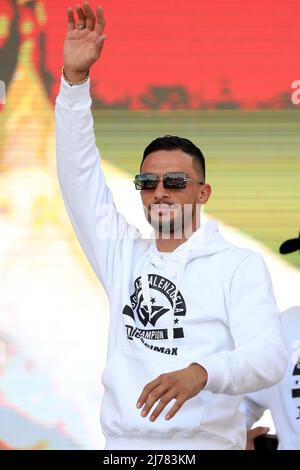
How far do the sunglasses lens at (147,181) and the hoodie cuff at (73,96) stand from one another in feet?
0.80

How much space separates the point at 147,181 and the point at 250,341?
0.53 m

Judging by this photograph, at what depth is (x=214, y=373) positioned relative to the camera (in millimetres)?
2252

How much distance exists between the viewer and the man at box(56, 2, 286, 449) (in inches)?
95.7

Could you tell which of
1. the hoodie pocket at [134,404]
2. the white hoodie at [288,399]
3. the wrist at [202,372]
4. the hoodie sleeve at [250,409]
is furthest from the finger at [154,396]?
the hoodie sleeve at [250,409]

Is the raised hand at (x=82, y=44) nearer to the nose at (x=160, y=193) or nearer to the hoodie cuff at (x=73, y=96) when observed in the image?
the hoodie cuff at (x=73, y=96)

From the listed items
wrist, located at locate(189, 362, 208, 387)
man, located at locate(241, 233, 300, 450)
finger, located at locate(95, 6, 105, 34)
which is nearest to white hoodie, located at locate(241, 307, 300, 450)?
man, located at locate(241, 233, 300, 450)

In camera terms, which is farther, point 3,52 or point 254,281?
point 3,52

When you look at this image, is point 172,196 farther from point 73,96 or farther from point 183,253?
point 73,96

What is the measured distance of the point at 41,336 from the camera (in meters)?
4.12

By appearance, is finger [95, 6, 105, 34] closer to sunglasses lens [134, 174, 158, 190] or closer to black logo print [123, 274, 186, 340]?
sunglasses lens [134, 174, 158, 190]

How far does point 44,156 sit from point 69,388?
966 millimetres

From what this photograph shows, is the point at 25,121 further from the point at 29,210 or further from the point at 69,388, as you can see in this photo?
the point at 69,388

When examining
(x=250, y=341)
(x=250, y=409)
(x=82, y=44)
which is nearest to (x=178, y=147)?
(x=82, y=44)

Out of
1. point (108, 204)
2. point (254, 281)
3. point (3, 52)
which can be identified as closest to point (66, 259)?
point (3, 52)
